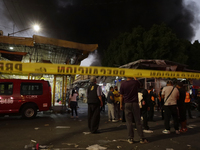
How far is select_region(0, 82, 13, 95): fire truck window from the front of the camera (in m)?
8.53

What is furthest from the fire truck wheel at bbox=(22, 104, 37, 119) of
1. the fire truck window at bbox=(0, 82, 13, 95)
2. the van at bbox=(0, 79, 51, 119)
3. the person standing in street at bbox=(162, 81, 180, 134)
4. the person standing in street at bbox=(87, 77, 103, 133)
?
the person standing in street at bbox=(162, 81, 180, 134)

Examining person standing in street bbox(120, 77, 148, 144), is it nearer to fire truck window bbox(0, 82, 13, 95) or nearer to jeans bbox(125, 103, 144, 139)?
jeans bbox(125, 103, 144, 139)

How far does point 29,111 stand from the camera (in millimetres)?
9062

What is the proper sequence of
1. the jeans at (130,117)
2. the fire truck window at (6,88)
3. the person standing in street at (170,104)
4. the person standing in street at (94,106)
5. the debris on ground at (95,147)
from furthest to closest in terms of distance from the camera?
the fire truck window at (6,88), the person standing in street at (94,106), the person standing in street at (170,104), the jeans at (130,117), the debris on ground at (95,147)

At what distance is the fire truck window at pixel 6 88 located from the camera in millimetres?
8531

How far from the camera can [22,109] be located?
891 cm

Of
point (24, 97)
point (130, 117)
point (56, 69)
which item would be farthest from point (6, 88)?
point (130, 117)

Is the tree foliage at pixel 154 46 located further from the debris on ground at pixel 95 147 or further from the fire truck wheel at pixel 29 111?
the debris on ground at pixel 95 147

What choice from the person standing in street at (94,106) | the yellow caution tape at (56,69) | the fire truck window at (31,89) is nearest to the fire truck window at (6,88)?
the fire truck window at (31,89)

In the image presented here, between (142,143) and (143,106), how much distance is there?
1.81m

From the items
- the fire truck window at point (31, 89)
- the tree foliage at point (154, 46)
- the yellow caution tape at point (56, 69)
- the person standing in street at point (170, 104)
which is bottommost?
the person standing in street at point (170, 104)

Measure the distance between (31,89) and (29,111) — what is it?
1.23 meters

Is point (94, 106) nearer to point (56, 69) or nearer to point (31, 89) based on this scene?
point (56, 69)

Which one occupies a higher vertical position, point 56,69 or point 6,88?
point 56,69
